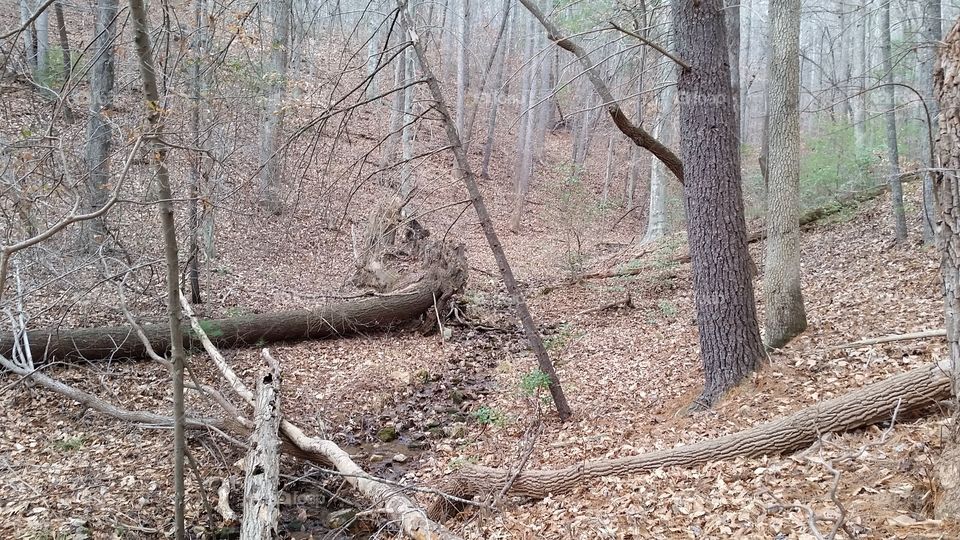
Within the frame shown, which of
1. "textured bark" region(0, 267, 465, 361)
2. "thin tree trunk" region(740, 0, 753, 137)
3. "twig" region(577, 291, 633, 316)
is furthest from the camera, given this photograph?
"thin tree trunk" region(740, 0, 753, 137)

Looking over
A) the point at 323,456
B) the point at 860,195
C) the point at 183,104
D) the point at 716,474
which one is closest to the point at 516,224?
the point at 860,195

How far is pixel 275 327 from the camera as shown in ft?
29.3

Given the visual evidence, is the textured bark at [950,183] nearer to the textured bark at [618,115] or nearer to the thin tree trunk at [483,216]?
the textured bark at [618,115]

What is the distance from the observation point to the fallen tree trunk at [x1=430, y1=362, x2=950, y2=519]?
371 cm

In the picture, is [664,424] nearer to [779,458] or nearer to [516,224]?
[779,458]

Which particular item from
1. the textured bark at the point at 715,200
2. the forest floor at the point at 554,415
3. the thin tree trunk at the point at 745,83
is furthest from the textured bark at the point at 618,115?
the thin tree trunk at the point at 745,83

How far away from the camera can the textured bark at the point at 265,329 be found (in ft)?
23.9

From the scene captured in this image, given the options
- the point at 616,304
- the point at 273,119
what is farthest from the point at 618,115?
the point at 273,119

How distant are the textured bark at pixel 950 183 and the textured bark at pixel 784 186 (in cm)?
315

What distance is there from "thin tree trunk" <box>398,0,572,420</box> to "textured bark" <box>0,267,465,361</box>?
13.9 feet

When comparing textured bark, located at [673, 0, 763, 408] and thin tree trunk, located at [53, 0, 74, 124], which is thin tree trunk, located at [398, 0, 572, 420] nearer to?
textured bark, located at [673, 0, 763, 408]

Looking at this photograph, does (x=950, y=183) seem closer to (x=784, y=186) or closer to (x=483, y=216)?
(x=784, y=186)

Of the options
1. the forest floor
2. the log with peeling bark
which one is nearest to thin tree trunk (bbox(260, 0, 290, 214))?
the forest floor

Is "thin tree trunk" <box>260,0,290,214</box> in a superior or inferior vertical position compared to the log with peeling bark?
superior
